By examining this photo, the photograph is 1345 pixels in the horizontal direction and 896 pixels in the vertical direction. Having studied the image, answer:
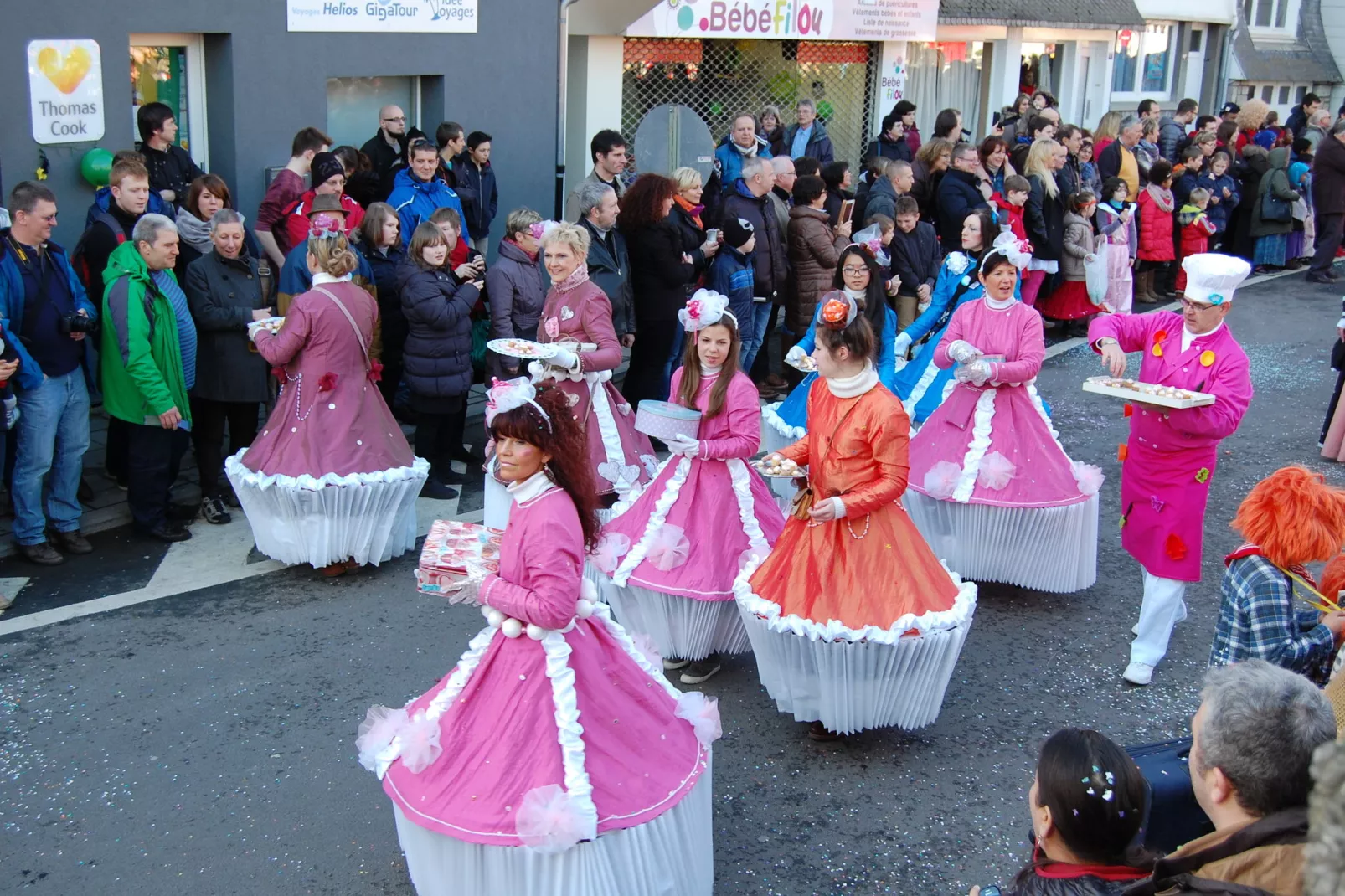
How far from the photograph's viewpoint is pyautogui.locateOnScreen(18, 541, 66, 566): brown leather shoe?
7172 mm

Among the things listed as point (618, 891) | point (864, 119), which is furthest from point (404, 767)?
point (864, 119)

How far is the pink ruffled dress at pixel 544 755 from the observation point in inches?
155

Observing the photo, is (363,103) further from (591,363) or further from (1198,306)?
(1198,306)

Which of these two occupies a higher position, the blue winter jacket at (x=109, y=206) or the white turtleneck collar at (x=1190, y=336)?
the blue winter jacket at (x=109, y=206)

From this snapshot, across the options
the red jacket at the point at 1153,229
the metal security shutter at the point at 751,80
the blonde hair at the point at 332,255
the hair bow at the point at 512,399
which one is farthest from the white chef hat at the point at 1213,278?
the red jacket at the point at 1153,229

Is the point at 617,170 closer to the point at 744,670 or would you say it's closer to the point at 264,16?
the point at 264,16

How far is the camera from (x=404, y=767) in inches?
163

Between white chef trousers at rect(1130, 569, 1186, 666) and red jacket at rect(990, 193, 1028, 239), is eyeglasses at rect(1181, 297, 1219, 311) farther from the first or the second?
red jacket at rect(990, 193, 1028, 239)

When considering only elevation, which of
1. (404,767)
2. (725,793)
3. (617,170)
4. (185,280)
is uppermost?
(617,170)

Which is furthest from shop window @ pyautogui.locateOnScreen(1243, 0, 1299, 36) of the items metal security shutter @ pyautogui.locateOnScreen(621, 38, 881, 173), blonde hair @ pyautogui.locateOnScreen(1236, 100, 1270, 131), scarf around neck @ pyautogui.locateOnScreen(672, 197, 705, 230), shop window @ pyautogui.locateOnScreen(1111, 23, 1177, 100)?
scarf around neck @ pyautogui.locateOnScreen(672, 197, 705, 230)

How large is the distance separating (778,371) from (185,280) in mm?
5344

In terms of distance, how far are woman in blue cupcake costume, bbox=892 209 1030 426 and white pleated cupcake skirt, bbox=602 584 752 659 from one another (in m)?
2.86

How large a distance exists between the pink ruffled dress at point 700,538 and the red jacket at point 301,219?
154 inches

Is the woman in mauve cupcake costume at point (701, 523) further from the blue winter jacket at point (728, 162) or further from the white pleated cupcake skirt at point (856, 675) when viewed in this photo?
the blue winter jacket at point (728, 162)
